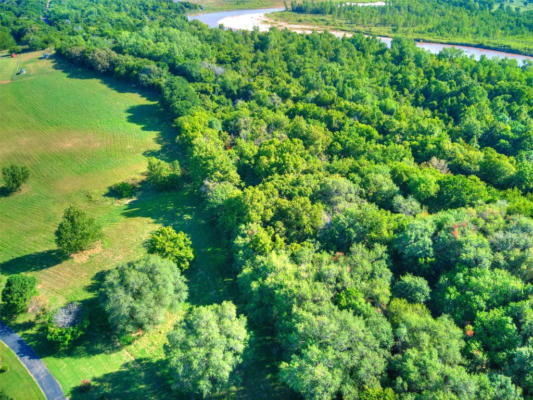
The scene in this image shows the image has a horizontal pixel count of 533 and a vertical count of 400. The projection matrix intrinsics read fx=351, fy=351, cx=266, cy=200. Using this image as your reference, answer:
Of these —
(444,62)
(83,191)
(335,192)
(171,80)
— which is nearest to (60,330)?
(83,191)

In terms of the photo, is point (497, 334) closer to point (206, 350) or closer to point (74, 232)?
point (206, 350)

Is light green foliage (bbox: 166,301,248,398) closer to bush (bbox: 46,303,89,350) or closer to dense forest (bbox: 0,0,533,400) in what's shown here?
dense forest (bbox: 0,0,533,400)

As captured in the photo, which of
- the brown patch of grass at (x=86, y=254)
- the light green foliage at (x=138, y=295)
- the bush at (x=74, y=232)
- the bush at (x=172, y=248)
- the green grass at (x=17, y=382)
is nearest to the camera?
the green grass at (x=17, y=382)

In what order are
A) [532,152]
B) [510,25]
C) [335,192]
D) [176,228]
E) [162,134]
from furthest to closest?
[510,25]
[162,134]
[532,152]
[176,228]
[335,192]

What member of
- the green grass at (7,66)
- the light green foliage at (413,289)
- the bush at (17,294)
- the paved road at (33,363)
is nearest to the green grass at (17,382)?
the paved road at (33,363)

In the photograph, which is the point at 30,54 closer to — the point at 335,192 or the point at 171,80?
the point at 171,80

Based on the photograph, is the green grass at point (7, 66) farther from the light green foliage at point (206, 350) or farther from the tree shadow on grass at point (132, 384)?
the light green foliage at point (206, 350)

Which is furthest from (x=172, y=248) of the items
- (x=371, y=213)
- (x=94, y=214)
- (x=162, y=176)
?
(x=371, y=213)
